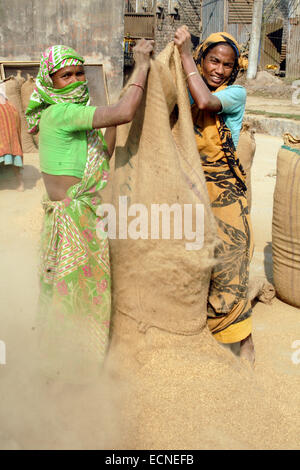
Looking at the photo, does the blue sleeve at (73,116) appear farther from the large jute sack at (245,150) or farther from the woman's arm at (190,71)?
the large jute sack at (245,150)

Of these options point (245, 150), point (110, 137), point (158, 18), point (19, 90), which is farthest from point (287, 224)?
point (158, 18)

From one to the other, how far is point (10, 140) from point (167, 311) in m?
5.57

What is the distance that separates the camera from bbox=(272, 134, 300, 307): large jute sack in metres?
3.55

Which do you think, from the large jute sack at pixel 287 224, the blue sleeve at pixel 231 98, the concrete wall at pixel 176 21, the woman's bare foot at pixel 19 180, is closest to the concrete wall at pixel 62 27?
the woman's bare foot at pixel 19 180

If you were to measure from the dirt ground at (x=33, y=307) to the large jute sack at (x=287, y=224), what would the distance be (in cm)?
17

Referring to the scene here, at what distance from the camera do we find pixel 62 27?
11875mm

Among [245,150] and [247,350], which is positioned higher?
[245,150]

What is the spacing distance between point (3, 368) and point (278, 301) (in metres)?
2.28

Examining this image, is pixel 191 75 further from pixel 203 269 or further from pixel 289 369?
pixel 289 369

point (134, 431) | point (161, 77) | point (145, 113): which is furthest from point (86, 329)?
point (161, 77)

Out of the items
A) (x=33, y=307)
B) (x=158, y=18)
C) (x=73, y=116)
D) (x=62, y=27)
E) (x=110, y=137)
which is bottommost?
(x=33, y=307)

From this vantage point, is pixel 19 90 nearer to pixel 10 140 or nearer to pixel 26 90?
pixel 26 90

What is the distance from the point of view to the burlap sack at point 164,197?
217cm

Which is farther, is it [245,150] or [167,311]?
[245,150]
